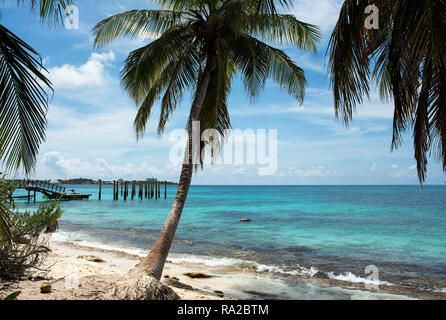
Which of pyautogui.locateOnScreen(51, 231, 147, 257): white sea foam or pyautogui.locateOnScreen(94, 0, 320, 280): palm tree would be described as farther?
pyautogui.locateOnScreen(51, 231, 147, 257): white sea foam

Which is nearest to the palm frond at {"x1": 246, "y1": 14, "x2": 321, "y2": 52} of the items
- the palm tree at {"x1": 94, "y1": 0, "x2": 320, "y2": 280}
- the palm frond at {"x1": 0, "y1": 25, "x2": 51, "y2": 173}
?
the palm tree at {"x1": 94, "y1": 0, "x2": 320, "y2": 280}

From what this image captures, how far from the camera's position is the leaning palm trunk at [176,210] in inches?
239

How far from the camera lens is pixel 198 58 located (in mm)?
8586

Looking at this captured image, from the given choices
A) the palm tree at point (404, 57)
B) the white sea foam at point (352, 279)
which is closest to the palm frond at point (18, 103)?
the palm tree at point (404, 57)

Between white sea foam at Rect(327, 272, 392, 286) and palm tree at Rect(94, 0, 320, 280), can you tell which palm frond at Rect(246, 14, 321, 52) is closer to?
palm tree at Rect(94, 0, 320, 280)

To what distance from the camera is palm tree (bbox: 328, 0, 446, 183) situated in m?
3.01

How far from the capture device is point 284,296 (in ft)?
25.6

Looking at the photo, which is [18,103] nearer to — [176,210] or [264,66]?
[176,210]

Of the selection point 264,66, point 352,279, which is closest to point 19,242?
point 264,66

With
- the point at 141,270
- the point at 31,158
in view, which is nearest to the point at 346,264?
the point at 141,270

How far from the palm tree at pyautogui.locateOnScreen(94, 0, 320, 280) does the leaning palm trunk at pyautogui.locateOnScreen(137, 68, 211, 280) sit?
25 millimetres

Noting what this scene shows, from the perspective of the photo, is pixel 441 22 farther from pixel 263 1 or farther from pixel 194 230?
pixel 194 230

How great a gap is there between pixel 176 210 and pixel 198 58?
4.27 m

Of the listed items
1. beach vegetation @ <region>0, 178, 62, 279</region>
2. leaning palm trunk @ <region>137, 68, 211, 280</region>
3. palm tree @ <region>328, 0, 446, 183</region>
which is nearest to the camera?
palm tree @ <region>328, 0, 446, 183</region>
